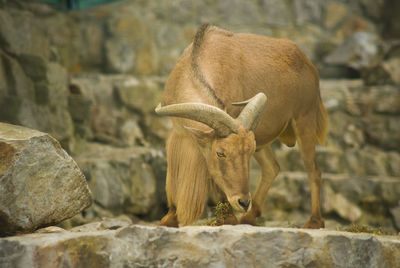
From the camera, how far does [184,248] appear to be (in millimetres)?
4207

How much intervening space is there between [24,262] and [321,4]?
9057 millimetres

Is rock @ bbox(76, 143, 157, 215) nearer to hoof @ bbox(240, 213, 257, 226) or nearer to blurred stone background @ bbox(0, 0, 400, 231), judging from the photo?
blurred stone background @ bbox(0, 0, 400, 231)

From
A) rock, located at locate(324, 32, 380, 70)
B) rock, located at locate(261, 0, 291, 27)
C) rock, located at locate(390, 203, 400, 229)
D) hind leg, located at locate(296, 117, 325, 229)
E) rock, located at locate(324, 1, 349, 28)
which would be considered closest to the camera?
hind leg, located at locate(296, 117, 325, 229)

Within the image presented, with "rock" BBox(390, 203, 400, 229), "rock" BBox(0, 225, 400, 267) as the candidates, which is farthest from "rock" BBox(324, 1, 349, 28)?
"rock" BBox(0, 225, 400, 267)

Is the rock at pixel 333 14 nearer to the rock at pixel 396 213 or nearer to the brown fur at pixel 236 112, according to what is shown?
the rock at pixel 396 213

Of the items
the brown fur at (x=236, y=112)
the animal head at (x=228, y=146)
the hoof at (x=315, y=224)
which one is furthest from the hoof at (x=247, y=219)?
the animal head at (x=228, y=146)

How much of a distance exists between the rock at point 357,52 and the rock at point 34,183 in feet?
23.2

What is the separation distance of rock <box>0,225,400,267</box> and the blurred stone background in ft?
8.29

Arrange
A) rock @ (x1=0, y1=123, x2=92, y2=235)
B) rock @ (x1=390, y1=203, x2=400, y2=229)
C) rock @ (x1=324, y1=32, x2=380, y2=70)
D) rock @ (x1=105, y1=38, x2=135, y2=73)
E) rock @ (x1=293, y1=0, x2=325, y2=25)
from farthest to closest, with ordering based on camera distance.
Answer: rock @ (x1=293, y1=0, x2=325, y2=25) < rock @ (x1=324, y1=32, x2=380, y2=70) < rock @ (x1=105, y1=38, x2=135, y2=73) < rock @ (x1=390, y1=203, x2=400, y2=229) < rock @ (x1=0, y1=123, x2=92, y2=235)

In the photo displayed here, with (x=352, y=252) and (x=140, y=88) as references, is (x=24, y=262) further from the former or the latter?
(x=140, y=88)

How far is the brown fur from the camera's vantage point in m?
4.76

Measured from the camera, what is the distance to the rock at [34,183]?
4309 mm

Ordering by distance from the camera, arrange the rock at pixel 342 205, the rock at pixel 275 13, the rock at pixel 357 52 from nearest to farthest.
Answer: the rock at pixel 342 205
the rock at pixel 357 52
the rock at pixel 275 13

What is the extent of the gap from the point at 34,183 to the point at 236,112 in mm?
1939
